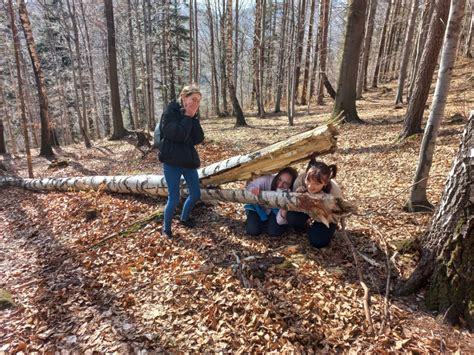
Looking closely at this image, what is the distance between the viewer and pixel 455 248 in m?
2.69

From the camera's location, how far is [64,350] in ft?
9.49

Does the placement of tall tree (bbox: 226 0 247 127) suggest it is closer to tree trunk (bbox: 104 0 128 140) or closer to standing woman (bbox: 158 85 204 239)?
tree trunk (bbox: 104 0 128 140)

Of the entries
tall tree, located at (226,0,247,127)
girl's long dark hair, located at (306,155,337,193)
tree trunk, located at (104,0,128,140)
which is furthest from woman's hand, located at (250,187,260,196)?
tree trunk, located at (104,0,128,140)

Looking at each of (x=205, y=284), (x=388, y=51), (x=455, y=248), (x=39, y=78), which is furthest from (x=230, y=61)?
(x=388, y=51)

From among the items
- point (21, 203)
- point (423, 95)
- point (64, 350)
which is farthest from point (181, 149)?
point (423, 95)

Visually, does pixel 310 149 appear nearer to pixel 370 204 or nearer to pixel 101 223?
pixel 370 204

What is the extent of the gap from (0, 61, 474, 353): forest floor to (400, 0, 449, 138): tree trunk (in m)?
1.51

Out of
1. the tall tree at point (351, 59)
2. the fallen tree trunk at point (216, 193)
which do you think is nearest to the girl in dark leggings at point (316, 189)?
the fallen tree trunk at point (216, 193)

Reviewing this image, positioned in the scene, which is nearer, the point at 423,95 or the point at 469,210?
the point at 469,210

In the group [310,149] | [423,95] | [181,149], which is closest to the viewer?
[310,149]

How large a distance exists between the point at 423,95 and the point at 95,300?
26.8ft

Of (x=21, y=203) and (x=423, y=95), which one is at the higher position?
(x=423, y=95)

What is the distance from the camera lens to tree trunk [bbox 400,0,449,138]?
6.83 meters

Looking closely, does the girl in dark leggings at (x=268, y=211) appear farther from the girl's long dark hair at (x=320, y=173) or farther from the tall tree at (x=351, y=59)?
the tall tree at (x=351, y=59)
